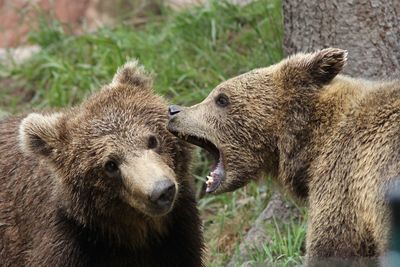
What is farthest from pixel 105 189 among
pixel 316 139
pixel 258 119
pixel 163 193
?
pixel 316 139

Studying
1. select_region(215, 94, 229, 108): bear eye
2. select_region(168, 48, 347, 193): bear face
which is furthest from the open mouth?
select_region(215, 94, 229, 108): bear eye

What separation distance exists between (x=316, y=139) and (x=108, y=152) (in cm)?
126

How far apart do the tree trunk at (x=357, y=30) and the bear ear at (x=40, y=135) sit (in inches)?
84.1

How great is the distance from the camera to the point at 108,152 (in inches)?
244

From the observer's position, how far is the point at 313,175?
19.5 feet

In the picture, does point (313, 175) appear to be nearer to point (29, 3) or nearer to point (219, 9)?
point (219, 9)

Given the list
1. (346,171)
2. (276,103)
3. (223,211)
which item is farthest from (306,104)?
(223,211)

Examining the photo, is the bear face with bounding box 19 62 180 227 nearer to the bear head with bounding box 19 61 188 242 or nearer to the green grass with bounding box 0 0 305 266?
the bear head with bounding box 19 61 188 242

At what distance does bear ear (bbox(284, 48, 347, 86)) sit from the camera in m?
6.10

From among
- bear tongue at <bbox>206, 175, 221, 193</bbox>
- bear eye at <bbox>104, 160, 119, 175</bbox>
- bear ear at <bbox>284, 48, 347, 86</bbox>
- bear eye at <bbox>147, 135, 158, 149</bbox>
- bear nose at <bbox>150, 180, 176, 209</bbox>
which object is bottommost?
bear tongue at <bbox>206, 175, 221, 193</bbox>

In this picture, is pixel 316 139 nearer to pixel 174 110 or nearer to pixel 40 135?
pixel 174 110

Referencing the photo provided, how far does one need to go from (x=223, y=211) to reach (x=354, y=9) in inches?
87.1

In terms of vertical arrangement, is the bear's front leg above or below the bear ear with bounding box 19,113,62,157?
below

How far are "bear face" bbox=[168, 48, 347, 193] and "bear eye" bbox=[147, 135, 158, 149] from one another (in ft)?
0.43
